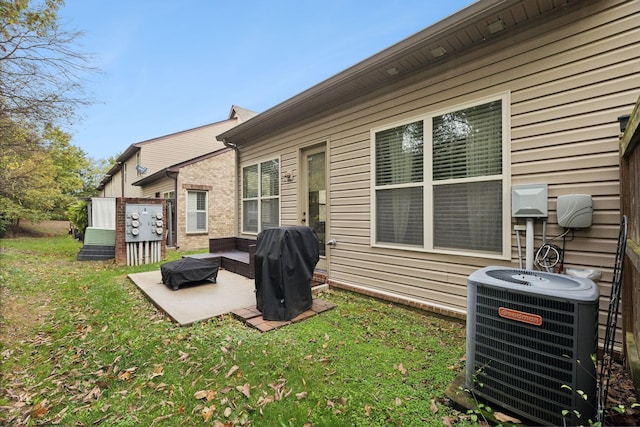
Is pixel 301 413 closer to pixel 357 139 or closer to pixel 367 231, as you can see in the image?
pixel 367 231

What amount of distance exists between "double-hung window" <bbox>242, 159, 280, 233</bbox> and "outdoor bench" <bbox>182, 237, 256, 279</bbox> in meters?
0.40

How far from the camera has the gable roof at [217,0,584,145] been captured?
2811mm

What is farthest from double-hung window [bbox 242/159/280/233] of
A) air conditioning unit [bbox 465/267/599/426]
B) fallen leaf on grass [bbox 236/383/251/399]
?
air conditioning unit [bbox 465/267/599/426]

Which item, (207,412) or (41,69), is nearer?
(207,412)

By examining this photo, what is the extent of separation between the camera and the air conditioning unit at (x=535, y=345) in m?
1.53

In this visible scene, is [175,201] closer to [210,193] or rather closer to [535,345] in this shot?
[210,193]

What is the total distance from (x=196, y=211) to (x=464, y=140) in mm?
10031

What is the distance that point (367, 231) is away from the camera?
4418 millimetres

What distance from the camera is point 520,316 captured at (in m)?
1.70

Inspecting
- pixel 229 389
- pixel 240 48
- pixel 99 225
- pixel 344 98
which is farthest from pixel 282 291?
pixel 240 48

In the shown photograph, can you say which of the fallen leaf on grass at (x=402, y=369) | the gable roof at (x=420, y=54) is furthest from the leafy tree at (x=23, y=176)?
the fallen leaf on grass at (x=402, y=369)

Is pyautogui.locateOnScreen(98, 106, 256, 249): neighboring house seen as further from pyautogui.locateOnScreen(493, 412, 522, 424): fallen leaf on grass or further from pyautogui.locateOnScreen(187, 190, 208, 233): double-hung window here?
pyautogui.locateOnScreen(493, 412, 522, 424): fallen leaf on grass

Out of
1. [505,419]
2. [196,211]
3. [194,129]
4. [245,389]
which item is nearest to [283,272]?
[245,389]

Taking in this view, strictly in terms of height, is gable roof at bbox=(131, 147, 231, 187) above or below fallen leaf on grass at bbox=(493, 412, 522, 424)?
above
